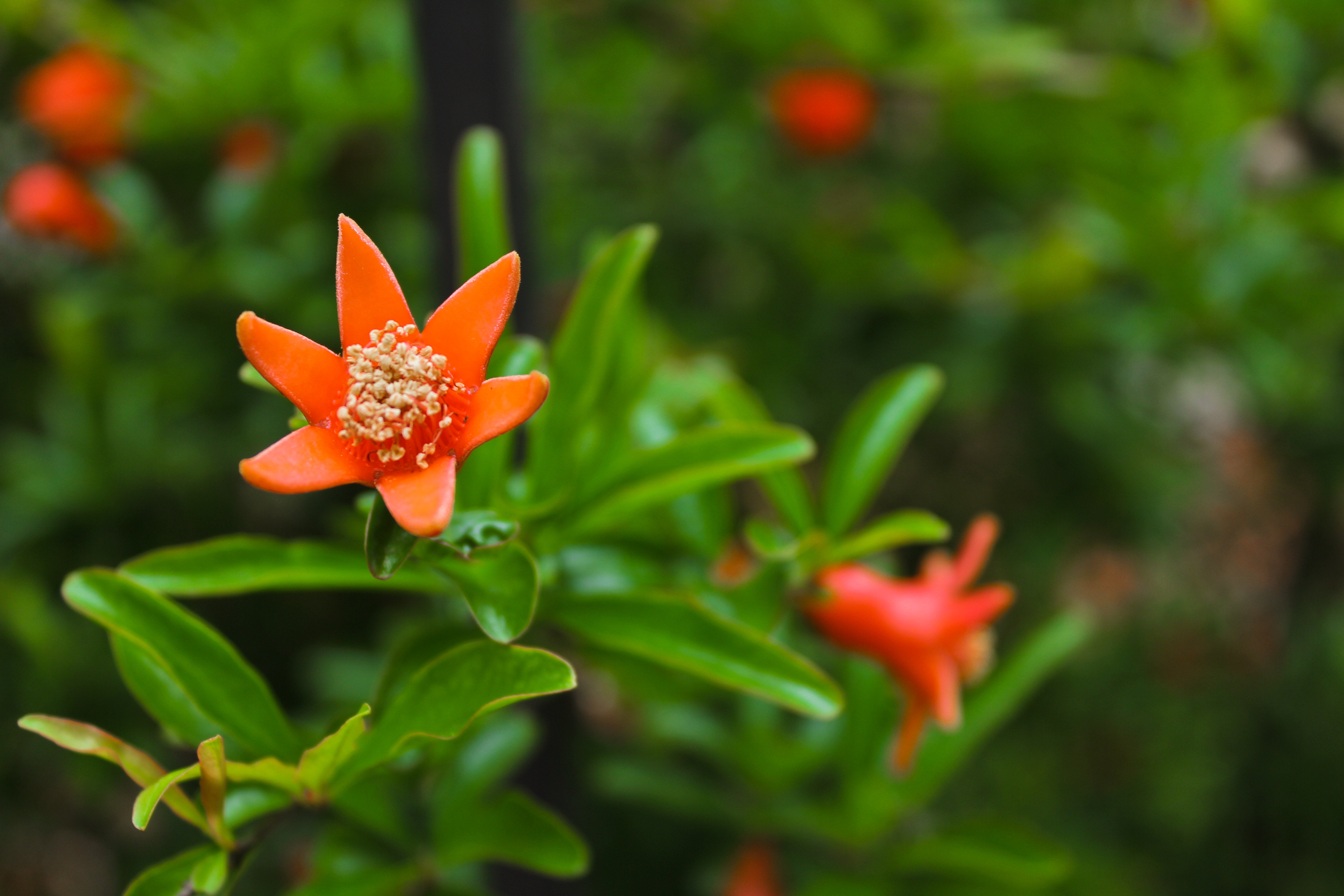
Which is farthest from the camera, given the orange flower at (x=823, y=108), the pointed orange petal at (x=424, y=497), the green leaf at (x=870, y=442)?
the orange flower at (x=823, y=108)

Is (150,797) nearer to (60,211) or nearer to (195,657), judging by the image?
(195,657)

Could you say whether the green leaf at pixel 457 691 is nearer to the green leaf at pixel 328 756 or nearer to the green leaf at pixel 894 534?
Result: the green leaf at pixel 328 756

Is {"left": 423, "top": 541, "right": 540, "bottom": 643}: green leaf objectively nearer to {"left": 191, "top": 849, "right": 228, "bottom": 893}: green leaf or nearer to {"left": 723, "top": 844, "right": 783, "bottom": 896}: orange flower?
{"left": 191, "top": 849, "right": 228, "bottom": 893}: green leaf

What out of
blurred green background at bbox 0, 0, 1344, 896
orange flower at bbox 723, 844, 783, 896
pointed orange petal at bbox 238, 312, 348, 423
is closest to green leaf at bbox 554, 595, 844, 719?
pointed orange petal at bbox 238, 312, 348, 423

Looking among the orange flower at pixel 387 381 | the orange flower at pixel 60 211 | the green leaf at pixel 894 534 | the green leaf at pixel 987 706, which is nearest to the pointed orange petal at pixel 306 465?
the orange flower at pixel 387 381

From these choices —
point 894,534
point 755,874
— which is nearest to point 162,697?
point 894,534

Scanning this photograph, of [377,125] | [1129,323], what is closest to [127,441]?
[377,125]

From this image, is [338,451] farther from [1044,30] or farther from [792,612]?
[1044,30]
